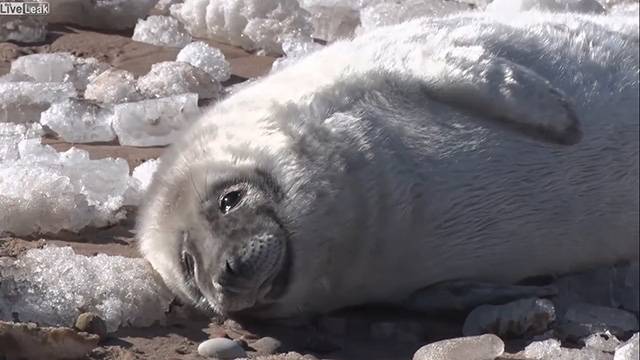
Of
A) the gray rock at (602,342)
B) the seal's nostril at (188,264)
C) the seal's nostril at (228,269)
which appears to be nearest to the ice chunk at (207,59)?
the seal's nostril at (188,264)

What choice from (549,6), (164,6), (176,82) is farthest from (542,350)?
(164,6)

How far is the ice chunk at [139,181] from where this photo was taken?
16.6ft

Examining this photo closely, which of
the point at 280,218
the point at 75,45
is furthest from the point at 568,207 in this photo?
the point at 75,45

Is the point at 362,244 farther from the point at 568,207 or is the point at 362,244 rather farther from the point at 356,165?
the point at 568,207

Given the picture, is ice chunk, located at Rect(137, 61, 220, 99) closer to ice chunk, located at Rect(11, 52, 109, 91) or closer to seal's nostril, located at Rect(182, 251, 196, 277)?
ice chunk, located at Rect(11, 52, 109, 91)

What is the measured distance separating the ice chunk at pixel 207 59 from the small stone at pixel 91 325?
2.46 m

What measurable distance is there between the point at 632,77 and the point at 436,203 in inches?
35.9

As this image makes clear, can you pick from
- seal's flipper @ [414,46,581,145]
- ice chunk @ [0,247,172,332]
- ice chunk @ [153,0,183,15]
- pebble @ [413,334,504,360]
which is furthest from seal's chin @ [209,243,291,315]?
ice chunk @ [153,0,183,15]

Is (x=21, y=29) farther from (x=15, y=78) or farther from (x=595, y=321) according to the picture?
(x=595, y=321)

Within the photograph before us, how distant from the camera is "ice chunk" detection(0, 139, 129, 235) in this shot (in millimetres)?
4777

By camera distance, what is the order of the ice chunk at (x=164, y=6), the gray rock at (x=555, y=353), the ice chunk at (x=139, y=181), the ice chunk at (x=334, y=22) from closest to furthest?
the gray rock at (x=555, y=353) → the ice chunk at (x=139, y=181) → the ice chunk at (x=334, y=22) → the ice chunk at (x=164, y=6)

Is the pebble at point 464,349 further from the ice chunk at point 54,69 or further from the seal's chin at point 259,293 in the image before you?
the ice chunk at point 54,69

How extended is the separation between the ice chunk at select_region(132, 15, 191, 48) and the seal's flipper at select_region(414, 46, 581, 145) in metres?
2.62

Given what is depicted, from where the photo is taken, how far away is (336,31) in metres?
7.07
